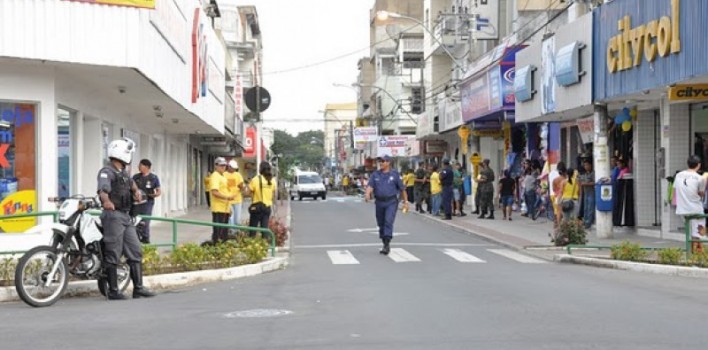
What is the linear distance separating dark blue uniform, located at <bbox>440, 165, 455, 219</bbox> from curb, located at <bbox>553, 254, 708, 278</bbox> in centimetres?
1280

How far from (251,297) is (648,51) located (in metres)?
9.83

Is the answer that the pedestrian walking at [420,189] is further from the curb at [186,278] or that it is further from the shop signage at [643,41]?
the curb at [186,278]

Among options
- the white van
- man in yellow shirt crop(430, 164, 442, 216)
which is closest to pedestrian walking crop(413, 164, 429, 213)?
man in yellow shirt crop(430, 164, 442, 216)

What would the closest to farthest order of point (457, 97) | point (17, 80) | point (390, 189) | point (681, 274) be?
point (681, 274) < point (17, 80) < point (390, 189) < point (457, 97)

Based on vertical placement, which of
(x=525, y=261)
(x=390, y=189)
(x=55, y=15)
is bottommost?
(x=525, y=261)

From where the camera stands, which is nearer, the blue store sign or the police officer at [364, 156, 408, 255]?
the blue store sign

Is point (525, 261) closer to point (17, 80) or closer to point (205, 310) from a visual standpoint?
point (205, 310)

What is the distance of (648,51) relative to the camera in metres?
17.2

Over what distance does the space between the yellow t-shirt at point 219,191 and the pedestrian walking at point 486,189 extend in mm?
12653

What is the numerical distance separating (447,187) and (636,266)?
1530 cm

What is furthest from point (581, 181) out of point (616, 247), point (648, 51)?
point (616, 247)

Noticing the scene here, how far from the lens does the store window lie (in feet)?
48.8

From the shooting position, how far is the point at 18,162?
15094mm

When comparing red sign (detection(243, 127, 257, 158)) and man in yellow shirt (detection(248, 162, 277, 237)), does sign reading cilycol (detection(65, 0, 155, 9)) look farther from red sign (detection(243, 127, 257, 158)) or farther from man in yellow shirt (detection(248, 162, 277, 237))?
red sign (detection(243, 127, 257, 158))
